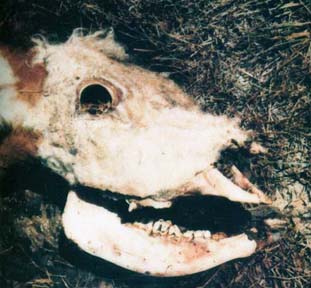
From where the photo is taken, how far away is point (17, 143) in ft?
7.27

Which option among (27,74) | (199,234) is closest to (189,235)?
(199,234)

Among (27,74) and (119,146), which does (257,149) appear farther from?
(27,74)

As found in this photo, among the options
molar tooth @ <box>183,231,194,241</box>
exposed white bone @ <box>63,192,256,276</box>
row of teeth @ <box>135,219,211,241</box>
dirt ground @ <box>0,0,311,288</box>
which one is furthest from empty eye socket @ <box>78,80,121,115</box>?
molar tooth @ <box>183,231,194,241</box>

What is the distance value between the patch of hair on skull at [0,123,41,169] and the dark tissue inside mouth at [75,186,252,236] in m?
0.35

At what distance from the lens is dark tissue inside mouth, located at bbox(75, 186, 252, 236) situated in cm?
228

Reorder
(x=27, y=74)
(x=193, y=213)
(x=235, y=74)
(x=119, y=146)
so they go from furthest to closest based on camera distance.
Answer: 1. (x=235, y=74)
2. (x=193, y=213)
3. (x=27, y=74)
4. (x=119, y=146)

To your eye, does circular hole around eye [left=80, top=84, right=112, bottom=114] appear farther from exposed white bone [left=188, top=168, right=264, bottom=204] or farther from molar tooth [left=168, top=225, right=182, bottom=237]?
molar tooth [left=168, top=225, right=182, bottom=237]

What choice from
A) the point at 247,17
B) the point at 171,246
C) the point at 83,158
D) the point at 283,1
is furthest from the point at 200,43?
the point at 171,246

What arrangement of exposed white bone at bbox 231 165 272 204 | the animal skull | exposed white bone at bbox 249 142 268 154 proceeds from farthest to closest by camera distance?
exposed white bone at bbox 249 142 268 154 < exposed white bone at bbox 231 165 272 204 < the animal skull

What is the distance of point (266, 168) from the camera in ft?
7.97

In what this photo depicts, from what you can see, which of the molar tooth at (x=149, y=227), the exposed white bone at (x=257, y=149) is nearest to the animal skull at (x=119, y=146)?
the molar tooth at (x=149, y=227)

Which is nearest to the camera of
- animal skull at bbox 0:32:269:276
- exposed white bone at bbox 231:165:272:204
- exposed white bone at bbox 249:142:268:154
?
animal skull at bbox 0:32:269:276

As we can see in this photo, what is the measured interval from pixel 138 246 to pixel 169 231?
0.21 meters

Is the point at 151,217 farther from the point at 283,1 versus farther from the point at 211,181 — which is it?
the point at 283,1
